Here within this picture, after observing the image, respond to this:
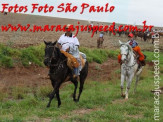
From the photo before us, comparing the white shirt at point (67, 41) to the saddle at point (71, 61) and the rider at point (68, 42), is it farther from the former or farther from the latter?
the saddle at point (71, 61)

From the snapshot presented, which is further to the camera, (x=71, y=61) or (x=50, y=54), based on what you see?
(x=71, y=61)

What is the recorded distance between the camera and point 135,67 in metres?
10.7

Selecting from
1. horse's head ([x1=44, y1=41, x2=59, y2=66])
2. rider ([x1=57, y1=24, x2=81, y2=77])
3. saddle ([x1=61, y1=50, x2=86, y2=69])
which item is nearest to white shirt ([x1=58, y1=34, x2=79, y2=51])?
rider ([x1=57, y1=24, x2=81, y2=77])

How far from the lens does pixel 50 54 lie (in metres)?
7.57

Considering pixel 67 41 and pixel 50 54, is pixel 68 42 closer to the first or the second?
pixel 67 41

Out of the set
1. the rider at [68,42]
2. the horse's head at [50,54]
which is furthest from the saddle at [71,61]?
the horse's head at [50,54]

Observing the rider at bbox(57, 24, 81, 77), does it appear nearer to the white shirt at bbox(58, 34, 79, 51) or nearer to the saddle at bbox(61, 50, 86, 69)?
the white shirt at bbox(58, 34, 79, 51)

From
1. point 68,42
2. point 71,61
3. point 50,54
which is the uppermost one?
point 68,42

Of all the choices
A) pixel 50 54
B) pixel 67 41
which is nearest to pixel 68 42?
pixel 67 41

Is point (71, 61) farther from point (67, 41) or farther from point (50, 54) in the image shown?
point (50, 54)

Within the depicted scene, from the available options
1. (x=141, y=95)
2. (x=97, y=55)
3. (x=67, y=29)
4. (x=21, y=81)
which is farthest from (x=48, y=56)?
(x=97, y=55)

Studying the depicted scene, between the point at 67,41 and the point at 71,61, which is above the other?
the point at 67,41

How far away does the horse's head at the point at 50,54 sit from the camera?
24.3 ft

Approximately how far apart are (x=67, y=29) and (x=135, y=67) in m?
3.72
